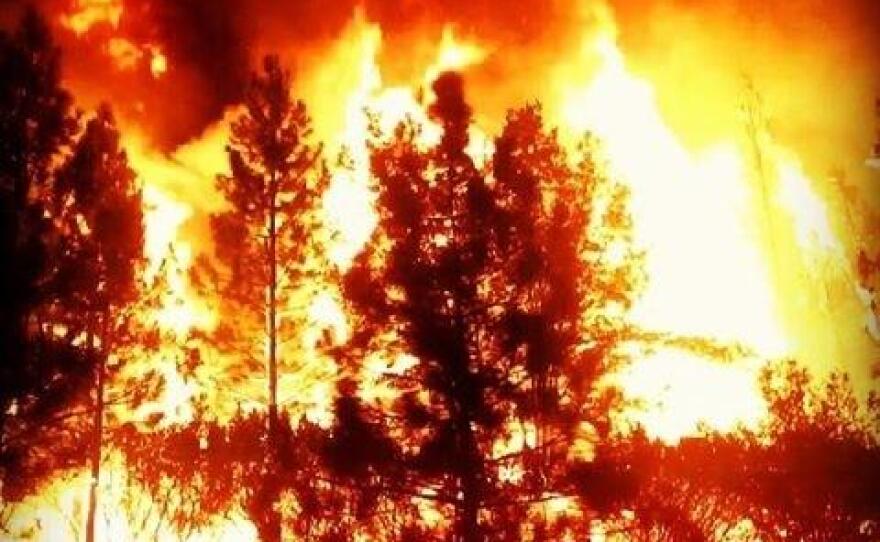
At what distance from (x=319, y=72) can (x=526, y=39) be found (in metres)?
5.49

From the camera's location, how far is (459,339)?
12055mm

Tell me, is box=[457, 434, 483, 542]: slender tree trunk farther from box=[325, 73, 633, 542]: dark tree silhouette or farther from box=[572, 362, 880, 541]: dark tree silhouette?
box=[572, 362, 880, 541]: dark tree silhouette

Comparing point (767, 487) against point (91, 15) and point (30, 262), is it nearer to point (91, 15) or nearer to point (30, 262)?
point (30, 262)

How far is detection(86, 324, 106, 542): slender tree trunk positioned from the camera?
18.3m

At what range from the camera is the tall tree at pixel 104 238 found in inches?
720

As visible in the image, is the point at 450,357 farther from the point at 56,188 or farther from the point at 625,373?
the point at 56,188

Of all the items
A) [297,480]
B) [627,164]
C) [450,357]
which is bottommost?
[297,480]

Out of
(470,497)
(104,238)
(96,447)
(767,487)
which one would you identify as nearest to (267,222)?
(104,238)

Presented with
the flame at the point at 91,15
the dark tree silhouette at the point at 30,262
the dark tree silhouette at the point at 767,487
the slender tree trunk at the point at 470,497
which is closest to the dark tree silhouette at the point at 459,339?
the slender tree trunk at the point at 470,497

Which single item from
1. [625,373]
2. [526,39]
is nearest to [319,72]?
[526,39]

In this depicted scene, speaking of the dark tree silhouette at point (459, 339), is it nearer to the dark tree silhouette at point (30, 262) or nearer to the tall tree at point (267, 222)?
the dark tree silhouette at point (30, 262)

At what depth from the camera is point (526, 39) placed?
23.1 meters

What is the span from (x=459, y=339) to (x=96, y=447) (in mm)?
10312

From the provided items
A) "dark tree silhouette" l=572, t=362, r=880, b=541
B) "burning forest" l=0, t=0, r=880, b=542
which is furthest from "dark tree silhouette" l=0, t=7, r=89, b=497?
"dark tree silhouette" l=572, t=362, r=880, b=541
